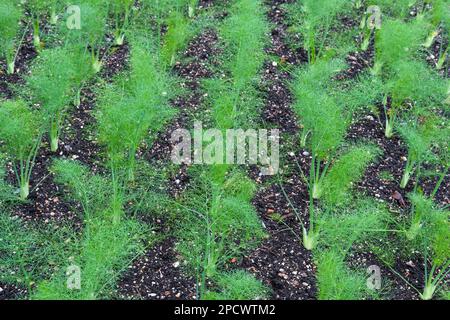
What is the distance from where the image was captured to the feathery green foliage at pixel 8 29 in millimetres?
4207

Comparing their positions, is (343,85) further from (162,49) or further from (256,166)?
(162,49)

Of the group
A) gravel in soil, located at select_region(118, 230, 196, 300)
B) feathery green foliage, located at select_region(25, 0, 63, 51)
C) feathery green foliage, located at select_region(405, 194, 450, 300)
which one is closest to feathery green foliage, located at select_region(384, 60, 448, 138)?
feathery green foliage, located at select_region(405, 194, 450, 300)

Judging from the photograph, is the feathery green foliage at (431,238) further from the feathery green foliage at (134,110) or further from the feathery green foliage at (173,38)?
the feathery green foliage at (173,38)

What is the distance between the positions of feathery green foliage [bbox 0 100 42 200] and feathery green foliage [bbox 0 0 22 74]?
2.61ft

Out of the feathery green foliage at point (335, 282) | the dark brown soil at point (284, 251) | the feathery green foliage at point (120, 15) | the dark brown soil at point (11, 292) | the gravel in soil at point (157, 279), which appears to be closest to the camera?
the feathery green foliage at point (335, 282)

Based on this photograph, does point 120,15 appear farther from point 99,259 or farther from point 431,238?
point 431,238

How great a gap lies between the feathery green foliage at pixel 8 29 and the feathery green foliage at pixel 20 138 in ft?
2.61

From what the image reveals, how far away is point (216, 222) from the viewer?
11.1 feet

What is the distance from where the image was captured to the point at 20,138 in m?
3.54

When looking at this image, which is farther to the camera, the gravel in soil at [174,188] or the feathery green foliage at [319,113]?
A: the feathery green foliage at [319,113]

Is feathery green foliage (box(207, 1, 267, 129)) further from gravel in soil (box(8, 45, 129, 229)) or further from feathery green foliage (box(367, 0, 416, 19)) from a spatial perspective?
feathery green foliage (box(367, 0, 416, 19))

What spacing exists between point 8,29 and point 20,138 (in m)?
1.15

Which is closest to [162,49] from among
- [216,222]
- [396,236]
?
[216,222]

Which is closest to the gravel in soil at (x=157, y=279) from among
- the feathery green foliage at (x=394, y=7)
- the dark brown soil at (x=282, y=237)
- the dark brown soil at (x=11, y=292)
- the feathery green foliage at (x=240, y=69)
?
the dark brown soil at (x=282, y=237)
